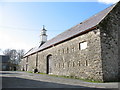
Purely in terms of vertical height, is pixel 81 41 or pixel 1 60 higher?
pixel 81 41

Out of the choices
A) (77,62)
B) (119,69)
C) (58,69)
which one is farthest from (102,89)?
(58,69)

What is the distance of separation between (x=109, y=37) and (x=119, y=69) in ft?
10.5

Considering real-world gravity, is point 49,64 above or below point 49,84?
above

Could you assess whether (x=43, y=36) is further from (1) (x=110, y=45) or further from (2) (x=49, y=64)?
(1) (x=110, y=45)

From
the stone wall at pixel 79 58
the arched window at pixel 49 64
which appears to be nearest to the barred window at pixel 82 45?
the stone wall at pixel 79 58

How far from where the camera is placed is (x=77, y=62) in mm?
15094

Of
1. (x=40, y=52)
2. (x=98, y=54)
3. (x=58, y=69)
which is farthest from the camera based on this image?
(x=40, y=52)

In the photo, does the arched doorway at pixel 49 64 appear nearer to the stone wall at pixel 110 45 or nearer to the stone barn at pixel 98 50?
the stone barn at pixel 98 50

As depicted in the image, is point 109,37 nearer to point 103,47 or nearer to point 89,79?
point 103,47

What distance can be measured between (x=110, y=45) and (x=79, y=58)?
3.55m

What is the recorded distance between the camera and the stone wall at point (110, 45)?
485 inches

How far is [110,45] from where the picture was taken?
13.1m

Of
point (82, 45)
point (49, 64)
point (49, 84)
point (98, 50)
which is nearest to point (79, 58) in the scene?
point (82, 45)

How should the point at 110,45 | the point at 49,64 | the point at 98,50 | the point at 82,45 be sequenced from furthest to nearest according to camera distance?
1. the point at 49,64
2. the point at 82,45
3. the point at 110,45
4. the point at 98,50
